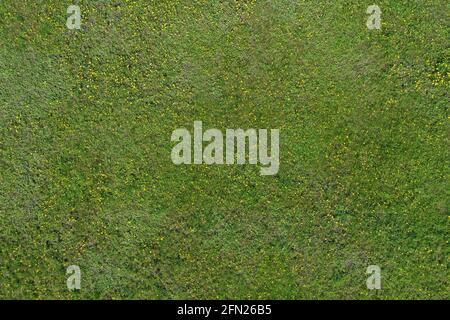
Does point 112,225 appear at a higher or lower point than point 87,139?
lower

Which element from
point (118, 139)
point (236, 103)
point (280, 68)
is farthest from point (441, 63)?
point (118, 139)

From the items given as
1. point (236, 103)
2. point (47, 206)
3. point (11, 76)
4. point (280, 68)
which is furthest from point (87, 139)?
point (280, 68)

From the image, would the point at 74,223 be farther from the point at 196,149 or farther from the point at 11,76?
the point at 11,76

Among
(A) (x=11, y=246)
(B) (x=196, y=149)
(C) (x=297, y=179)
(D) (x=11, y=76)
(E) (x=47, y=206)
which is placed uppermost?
(D) (x=11, y=76)

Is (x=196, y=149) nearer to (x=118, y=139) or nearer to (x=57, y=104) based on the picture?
(x=118, y=139)

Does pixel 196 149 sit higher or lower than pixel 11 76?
lower

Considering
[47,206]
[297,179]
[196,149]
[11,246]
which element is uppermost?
[196,149]
